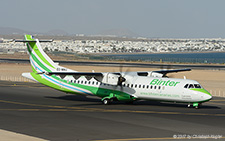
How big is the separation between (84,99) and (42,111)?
10.6 meters

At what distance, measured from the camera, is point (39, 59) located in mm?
45156

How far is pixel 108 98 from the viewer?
3984cm

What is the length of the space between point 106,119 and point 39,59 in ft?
56.5

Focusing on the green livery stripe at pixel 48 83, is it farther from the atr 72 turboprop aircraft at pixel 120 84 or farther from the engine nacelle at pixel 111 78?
the engine nacelle at pixel 111 78

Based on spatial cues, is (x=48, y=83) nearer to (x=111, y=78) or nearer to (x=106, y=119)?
(x=111, y=78)

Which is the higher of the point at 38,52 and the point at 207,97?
the point at 38,52

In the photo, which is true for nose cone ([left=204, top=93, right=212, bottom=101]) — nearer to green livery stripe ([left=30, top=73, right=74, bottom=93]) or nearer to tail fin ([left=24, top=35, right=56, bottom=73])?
green livery stripe ([left=30, top=73, right=74, bottom=93])

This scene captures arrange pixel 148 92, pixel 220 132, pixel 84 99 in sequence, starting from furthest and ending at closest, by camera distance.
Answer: pixel 84 99
pixel 148 92
pixel 220 132

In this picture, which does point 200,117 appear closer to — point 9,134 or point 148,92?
point 148,92

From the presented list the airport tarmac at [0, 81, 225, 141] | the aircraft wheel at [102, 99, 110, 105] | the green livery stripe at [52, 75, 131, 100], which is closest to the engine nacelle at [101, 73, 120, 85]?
the green livery stripe at [52, 75, 131, 100]

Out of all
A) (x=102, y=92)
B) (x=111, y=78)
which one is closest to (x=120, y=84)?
(x=111, y=78)

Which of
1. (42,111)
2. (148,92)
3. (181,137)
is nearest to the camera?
(181,137)

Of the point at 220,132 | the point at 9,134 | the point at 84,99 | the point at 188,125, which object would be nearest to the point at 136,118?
the point at 188,125

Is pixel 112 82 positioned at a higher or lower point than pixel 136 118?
higher
